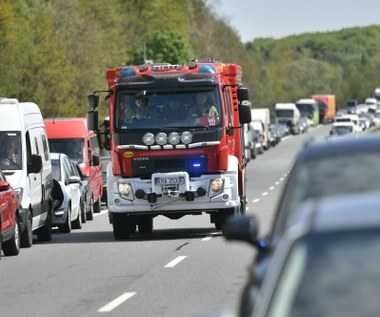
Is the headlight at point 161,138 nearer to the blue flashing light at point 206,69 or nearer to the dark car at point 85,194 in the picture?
the blue flashing light at point 206,69

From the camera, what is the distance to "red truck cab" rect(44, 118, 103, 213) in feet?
124

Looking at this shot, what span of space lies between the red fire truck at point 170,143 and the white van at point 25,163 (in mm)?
1108

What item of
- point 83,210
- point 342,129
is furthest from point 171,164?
point 342,129

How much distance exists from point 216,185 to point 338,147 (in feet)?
57.1

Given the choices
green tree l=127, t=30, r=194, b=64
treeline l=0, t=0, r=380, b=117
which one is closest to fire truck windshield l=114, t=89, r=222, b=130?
treeline l=0, t=0, r=380, b=117

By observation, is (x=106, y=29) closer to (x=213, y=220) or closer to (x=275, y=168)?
(x=275, y=168)

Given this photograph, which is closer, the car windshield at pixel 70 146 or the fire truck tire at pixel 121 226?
the fire truck tire at pixel 121 226

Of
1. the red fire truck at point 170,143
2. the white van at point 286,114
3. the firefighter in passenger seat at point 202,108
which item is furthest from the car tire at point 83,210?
the white van at point 286,114

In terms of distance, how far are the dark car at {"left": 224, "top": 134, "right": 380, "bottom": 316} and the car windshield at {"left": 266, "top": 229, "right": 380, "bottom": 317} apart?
1099 millimetres

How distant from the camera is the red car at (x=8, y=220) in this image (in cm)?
2130

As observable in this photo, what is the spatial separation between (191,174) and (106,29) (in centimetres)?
9761

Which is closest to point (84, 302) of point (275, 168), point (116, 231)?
point (116, 231)

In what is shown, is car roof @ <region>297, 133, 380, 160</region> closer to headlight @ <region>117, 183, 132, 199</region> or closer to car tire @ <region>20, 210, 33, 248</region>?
car tire @ <region>20, 210, 33, 248</region>

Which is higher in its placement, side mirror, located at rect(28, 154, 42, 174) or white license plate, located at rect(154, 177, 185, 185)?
side mirror, located at rect(28, 154, 42, 174)
